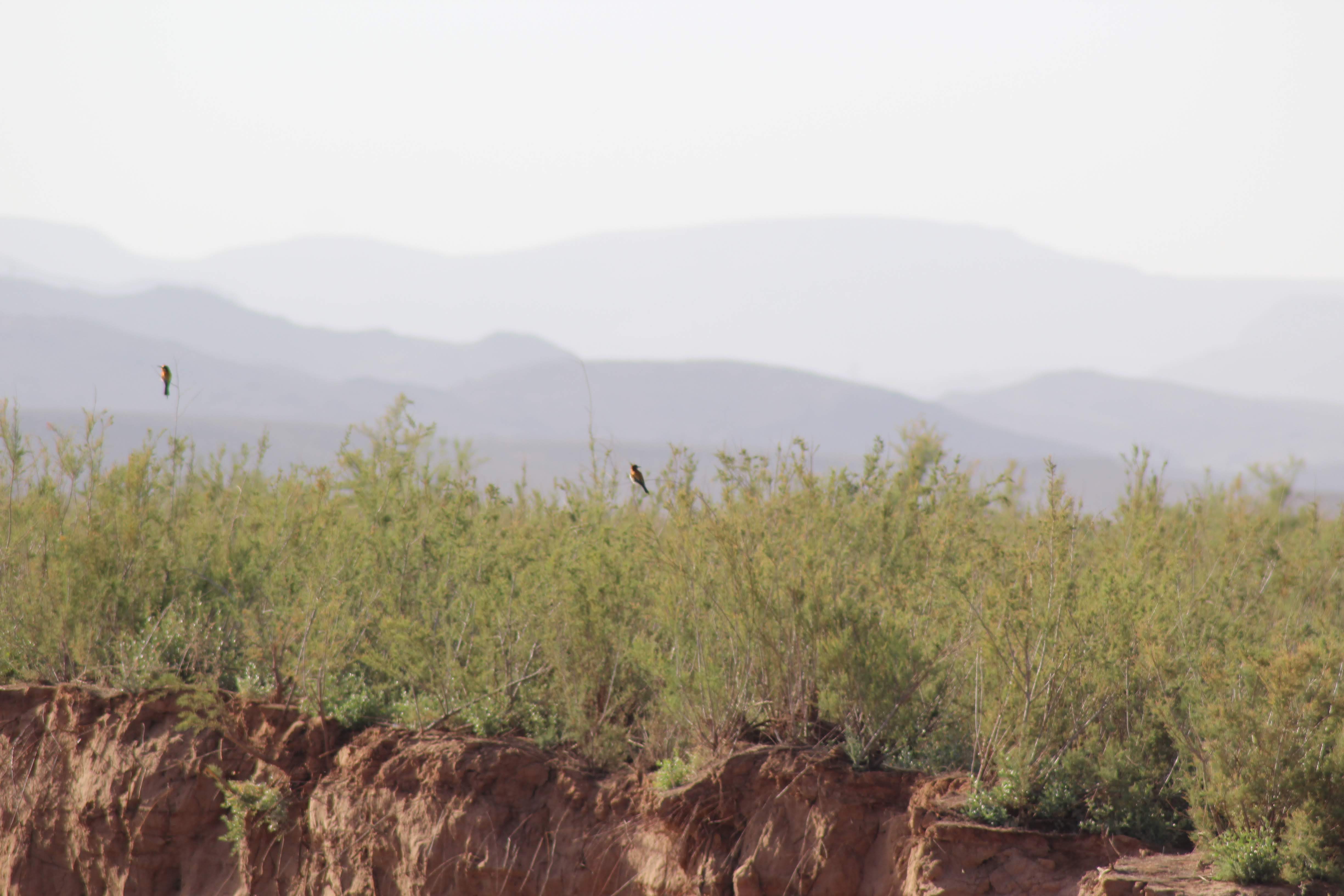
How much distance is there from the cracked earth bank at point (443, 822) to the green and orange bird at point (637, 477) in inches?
52.8

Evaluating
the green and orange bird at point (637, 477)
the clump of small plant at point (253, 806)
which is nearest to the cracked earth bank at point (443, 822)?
the clump of small plant at point (253, 806)

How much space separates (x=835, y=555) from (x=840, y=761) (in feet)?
3.17

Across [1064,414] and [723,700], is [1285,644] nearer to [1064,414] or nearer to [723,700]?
[723,700]

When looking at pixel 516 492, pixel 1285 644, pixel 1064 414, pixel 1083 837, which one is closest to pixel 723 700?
pixel 1083 837

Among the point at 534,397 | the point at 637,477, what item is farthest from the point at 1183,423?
the point at 637,477

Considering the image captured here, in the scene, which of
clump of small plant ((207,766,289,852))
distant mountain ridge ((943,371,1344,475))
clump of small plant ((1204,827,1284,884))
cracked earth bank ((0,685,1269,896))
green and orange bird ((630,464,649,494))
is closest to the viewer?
clump of small plant ((1204,827,1284,884))

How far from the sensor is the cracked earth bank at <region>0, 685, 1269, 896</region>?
393 cm

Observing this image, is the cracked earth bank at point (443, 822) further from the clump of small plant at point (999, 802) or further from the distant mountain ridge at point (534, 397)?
the distant mountain ridge at point (534, 397)

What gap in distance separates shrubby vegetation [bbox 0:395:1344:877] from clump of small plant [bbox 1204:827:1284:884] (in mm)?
26

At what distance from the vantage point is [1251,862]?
3348mm

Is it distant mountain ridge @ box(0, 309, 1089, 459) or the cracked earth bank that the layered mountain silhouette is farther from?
the cracked earth bank

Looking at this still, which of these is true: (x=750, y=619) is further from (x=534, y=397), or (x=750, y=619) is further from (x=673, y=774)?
(x=534, y=397)

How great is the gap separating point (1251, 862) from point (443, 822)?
10.2ft

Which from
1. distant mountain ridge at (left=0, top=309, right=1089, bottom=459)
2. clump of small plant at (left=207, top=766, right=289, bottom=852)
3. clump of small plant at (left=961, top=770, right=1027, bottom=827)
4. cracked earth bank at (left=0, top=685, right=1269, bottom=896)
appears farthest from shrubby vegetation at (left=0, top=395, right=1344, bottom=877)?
distant mountain ridge at (left=0, top=309, right=1089, bottom=459)
